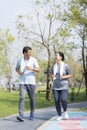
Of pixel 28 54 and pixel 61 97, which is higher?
pixel 28 54

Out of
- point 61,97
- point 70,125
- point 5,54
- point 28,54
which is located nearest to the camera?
point 70,125

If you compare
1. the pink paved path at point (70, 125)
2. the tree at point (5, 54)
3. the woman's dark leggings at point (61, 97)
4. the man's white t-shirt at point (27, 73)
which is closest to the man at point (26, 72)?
the man's white t-shirt at point (27, 73)

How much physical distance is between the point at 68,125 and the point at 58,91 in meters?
1.50

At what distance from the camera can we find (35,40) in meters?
27.6

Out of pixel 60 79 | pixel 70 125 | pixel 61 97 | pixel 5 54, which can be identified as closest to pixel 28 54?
pixel 60 79

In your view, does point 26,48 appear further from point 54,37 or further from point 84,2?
point 54,37

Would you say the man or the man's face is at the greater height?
the man's face

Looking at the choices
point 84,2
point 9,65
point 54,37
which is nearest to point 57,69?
point 84,2

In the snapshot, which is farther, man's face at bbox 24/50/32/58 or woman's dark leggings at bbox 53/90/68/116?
woman's dark leggings at bbox 53/90/68/116

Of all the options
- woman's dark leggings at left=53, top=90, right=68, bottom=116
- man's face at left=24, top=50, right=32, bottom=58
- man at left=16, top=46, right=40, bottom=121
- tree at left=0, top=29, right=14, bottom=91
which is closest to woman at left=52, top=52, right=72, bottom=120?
woman's dark leggings at left=53, top=90, right=68, bottom=116

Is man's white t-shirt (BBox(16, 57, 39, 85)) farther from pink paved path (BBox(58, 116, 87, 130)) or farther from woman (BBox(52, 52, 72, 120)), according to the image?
pink paved path (BBox(58, 116, 87, 130))

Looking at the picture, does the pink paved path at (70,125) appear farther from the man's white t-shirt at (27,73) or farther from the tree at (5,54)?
the tree at (5,54)

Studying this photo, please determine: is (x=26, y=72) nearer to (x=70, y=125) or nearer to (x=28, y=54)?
(x=28, y=54)

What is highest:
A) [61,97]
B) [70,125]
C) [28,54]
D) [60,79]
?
[28,54]
